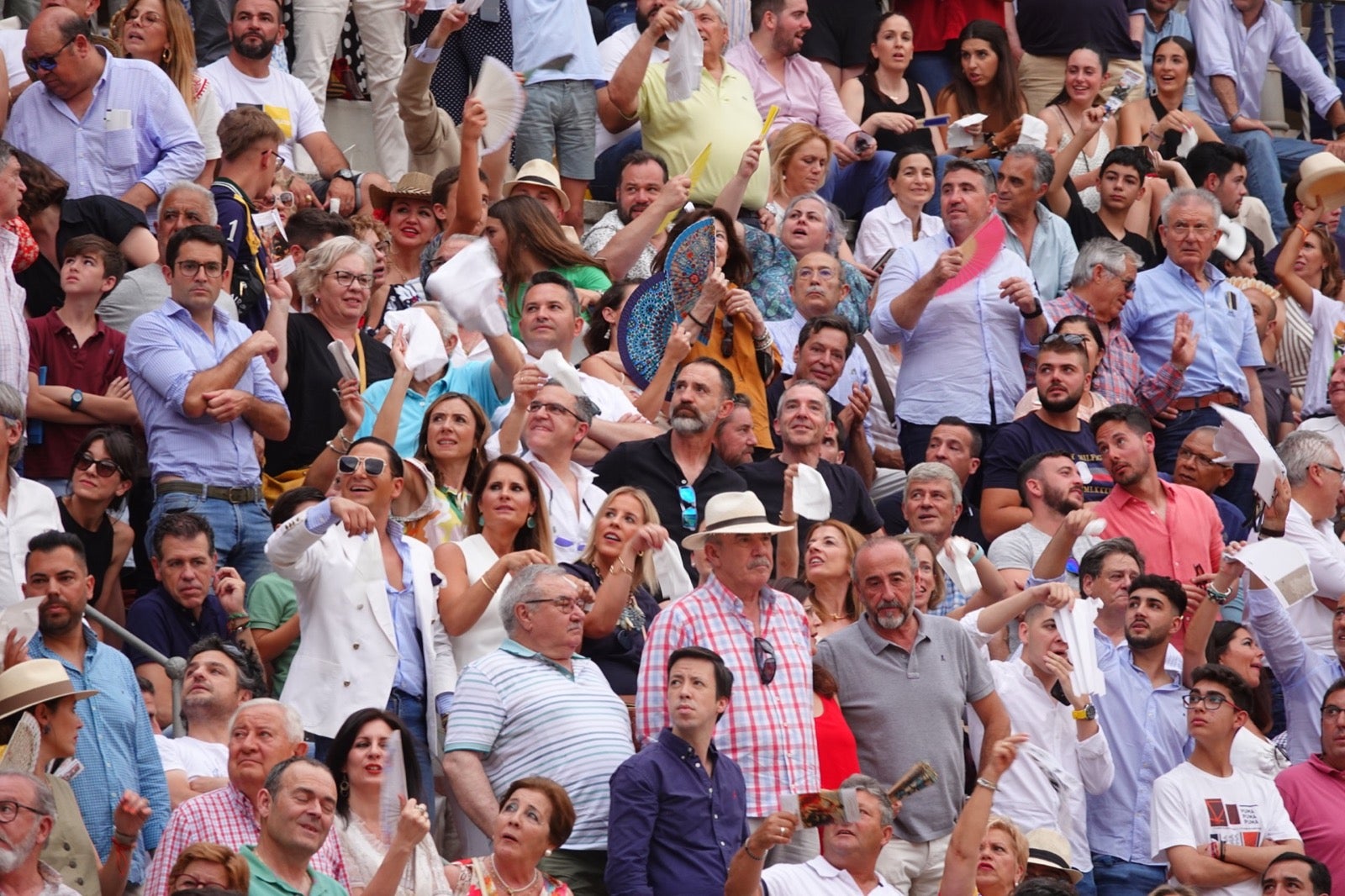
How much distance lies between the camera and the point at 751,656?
881 cm

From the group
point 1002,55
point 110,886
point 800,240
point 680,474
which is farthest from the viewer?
point 1002,55

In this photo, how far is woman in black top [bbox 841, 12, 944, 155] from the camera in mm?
14695

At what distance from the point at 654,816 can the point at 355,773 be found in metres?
0.97

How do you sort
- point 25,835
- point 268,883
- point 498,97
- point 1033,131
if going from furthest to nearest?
1. point 1033,131
2. point 498,97
3. point 268,883
4. point 25,835

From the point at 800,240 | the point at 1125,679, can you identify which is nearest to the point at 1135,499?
the point at 1125,679

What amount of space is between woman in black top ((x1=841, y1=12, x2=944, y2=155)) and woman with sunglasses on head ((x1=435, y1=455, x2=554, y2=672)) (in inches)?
225

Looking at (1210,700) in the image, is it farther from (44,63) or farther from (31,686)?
(44,63)

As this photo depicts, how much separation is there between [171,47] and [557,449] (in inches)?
130

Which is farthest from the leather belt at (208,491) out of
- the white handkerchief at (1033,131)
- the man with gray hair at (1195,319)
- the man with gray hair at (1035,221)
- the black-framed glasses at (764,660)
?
the white handkerchief at (1033,131)

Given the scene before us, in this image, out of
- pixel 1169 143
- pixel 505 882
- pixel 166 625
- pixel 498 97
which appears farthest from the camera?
pixel 1169 143

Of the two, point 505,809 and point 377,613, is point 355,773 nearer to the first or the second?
point 505,809

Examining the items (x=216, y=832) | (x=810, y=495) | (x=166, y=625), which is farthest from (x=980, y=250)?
(x=216, y=832)

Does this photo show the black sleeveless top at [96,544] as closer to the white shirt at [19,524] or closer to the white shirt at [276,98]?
the white shirt at [19,524]

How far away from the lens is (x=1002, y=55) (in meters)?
15.2
